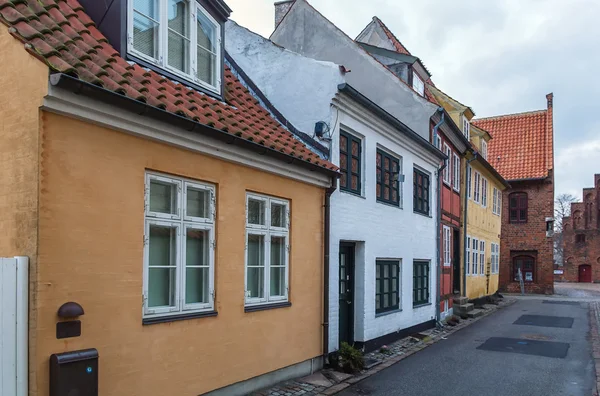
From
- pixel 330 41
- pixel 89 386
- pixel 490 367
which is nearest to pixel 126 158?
pixel 89 386

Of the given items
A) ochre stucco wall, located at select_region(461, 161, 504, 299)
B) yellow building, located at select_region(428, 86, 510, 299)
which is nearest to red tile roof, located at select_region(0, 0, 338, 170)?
yellow building, located at select_region(428, 86, 510, 299)

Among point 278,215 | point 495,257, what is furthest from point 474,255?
point 278,215

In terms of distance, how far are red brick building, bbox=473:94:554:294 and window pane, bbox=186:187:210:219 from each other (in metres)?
28.8

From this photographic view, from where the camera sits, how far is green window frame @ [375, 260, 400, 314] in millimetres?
11844

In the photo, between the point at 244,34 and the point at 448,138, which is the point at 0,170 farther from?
the point at 448,138

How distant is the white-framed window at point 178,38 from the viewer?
6.63 m

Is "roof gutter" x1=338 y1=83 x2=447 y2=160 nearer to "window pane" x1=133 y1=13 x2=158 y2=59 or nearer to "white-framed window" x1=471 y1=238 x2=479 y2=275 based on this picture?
"window pane" x1=133 y1=13 x2=158 y2=59

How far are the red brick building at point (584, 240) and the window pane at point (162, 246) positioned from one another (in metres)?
51.3

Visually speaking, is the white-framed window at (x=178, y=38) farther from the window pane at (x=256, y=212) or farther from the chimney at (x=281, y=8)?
the chimney at (x=281, y=8)

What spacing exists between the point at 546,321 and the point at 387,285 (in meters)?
8.41

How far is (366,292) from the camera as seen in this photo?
36.0ft

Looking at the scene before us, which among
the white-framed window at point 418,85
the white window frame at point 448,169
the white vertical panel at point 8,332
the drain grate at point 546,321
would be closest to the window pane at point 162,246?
the white vertical panel at point 8,332

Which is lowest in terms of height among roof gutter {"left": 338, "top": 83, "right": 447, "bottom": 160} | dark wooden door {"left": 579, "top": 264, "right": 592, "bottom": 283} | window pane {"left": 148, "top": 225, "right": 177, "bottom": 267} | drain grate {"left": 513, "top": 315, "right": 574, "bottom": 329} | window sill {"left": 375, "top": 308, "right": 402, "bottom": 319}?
dark wooden door {"left": 579, "top": 264, "right": 592, "bottom": 283}

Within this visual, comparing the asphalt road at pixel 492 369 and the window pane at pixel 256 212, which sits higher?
the window pane at pixel 256 212
